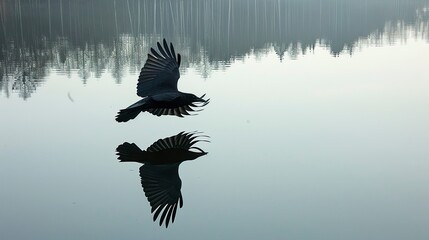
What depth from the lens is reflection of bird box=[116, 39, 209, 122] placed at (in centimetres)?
680

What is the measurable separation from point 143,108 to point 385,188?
252 cm

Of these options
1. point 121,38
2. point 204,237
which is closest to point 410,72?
point 204,237

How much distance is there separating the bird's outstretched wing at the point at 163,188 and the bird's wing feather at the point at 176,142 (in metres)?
0.60

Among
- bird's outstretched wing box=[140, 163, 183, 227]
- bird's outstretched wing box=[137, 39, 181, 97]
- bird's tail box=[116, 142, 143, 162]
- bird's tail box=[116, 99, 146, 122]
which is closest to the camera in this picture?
bird's outstretched wing box=[140, 163, 183, 227]

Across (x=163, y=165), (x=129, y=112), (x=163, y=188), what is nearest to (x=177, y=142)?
(x=129, y=112)

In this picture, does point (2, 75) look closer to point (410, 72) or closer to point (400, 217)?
point (410, 72)

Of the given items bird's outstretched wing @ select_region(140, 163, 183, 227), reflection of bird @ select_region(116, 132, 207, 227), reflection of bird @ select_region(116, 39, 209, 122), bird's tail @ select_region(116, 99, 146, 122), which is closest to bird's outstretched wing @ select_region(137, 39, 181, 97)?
reflection of bird @ select_region(116, 39, 209, 122)

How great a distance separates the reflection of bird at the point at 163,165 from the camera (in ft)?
17.2

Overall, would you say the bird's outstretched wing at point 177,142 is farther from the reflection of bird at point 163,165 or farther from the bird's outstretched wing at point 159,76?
the bird's outstretched wing at point 159,76

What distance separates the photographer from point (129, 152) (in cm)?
680

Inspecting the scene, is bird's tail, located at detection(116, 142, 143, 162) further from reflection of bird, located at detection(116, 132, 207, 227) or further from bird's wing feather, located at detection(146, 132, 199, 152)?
bird's wing feather, located at detection(146, 132, 199, 152)

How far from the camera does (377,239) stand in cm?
468

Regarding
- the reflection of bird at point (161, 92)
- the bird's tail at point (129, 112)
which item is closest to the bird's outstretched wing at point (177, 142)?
the reflection of bird at point (161, 92)

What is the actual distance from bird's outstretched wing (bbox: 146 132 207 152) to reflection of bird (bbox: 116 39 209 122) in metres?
0.28
